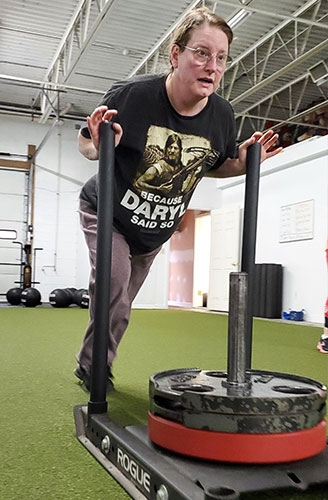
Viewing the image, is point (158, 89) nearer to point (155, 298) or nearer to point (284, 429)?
point (284, 429)

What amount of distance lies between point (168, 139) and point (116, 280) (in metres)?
0.58

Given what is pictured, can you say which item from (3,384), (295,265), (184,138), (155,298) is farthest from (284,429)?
(155,298)

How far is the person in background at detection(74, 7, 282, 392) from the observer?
178 cm

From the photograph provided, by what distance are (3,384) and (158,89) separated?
4.72 feet

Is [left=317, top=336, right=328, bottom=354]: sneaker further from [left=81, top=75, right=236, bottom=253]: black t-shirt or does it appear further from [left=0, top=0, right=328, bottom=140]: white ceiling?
[left=0, top=0, right=328, bottom=140]: white ceiling

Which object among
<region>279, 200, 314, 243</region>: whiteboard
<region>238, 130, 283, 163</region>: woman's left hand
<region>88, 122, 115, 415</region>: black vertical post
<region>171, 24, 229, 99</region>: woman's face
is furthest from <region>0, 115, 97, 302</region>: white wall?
<region>88, 122, 115, 415</region>: black vertical post

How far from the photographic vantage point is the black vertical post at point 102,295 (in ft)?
4.97

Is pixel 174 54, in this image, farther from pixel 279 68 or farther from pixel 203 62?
pixel 279 68

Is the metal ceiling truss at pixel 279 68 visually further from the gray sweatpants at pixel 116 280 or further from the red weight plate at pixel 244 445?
the red weight plate at pixel 244 445

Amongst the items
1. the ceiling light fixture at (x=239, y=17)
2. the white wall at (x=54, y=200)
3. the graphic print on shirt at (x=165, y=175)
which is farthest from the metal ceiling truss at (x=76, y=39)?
the graphic print on shirt at (x=165, y=175)

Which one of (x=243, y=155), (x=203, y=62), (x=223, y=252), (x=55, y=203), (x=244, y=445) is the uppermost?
(x=55, y=203)

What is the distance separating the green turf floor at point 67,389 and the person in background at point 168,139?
298mm

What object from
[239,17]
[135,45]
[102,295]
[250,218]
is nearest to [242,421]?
[102,295]

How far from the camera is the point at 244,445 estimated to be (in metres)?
1.11
